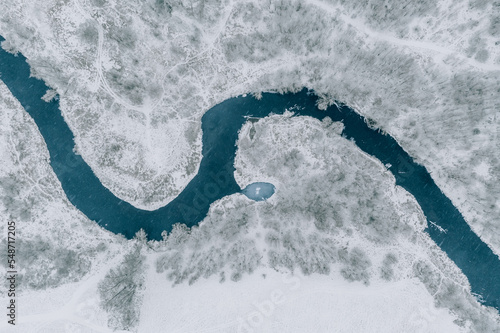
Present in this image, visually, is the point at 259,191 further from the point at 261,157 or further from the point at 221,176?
the point at 221,176

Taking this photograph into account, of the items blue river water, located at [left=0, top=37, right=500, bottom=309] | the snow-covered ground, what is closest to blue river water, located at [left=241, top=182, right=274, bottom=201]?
blue river water, located at [left=0, top=37, right=500, bottom=309]

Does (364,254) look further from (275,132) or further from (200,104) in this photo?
(200,104)

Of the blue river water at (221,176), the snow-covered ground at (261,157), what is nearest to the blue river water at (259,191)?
the blue river water at (221,176)

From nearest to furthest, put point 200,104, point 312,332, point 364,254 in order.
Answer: point 312,332 → point 364,254 → point 200,104

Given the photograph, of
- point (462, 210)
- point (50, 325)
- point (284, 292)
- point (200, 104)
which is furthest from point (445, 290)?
point (50, 325)

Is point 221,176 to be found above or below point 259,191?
above

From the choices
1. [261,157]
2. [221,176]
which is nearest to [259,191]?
[261,157]

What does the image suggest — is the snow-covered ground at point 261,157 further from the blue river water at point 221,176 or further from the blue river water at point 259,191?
the blue river water at point 221,176

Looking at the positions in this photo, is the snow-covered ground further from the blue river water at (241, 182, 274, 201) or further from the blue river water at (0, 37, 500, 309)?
the blue river water at (0, 37, 500, 309)
